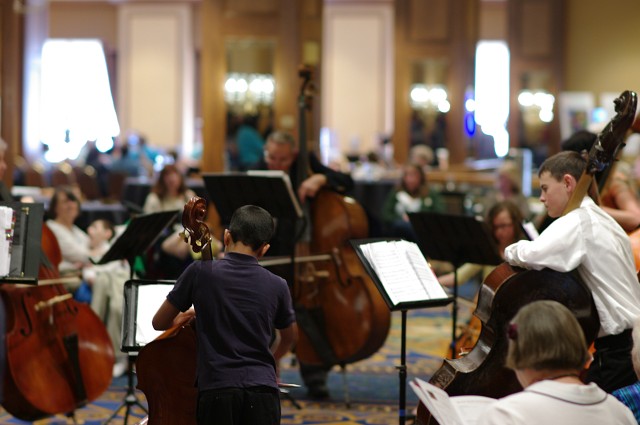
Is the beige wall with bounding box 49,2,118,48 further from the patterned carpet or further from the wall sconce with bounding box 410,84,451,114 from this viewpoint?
the patterned carpet

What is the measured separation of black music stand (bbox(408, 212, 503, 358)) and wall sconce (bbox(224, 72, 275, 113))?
19.0ft

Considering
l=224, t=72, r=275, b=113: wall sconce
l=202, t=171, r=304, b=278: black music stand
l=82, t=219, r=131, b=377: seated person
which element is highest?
l=224, t=72, r=275, b=113: wall sconce

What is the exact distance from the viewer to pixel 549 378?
2570 mm

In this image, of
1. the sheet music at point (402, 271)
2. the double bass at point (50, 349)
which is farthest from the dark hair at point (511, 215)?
the double bass at point (50, 349)

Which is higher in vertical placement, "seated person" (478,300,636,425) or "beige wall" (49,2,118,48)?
"beige wall" (49,2,118,48)

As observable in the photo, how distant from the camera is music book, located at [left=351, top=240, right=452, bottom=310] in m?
4.02

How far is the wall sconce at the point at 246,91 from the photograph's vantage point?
11.2 metres

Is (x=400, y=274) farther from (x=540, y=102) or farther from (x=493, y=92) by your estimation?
(x=493, y=92)

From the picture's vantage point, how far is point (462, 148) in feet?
55.3

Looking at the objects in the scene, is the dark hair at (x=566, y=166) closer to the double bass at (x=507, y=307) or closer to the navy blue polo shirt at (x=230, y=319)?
the double bass at (x=507, y=307)

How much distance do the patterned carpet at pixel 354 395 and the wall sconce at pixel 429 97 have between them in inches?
350

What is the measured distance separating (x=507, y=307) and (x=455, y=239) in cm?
168

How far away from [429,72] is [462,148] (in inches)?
50.2

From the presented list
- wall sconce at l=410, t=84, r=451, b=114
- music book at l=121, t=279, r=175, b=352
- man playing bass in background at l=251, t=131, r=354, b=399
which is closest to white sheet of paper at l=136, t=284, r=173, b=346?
music book at l=121, t=279, r=175, b=352
